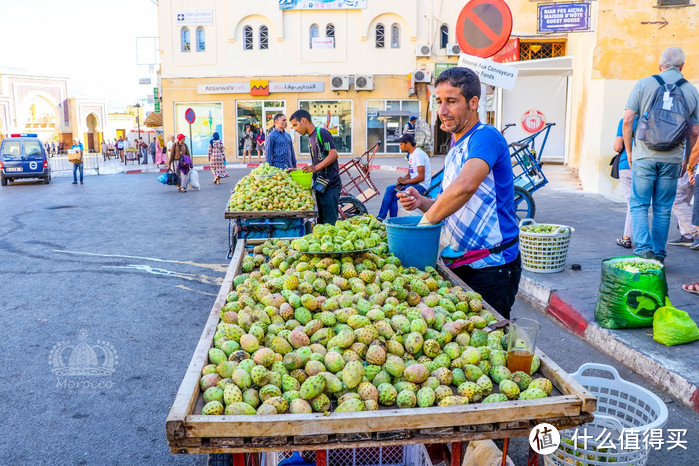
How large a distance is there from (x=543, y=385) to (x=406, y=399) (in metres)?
0.53

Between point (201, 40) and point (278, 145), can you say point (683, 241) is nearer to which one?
point (278, 145)

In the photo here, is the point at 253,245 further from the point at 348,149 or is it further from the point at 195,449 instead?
the point at 348,149

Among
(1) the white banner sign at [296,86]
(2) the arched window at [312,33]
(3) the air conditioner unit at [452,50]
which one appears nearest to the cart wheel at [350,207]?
(1) the white banner sign at [296,86]

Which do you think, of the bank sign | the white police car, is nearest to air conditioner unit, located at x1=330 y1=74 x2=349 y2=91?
the bank sign

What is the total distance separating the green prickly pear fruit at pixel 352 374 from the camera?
2.19 m

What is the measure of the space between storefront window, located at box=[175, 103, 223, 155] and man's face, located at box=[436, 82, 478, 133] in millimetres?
30286

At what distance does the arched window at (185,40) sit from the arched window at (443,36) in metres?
14.2

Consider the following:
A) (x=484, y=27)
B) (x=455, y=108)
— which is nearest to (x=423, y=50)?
(x=484, y=27)

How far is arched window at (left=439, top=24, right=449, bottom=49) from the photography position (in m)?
31.1

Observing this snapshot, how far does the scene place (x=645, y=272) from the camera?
4.46m

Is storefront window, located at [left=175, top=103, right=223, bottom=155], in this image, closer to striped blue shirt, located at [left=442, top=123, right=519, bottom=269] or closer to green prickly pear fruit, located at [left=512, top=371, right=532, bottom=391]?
striped blue shirt, located at [left=442, top=123, right=519, bottom=269]

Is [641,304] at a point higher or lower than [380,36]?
lower

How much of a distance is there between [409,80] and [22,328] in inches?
1095

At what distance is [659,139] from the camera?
19.0 ft
